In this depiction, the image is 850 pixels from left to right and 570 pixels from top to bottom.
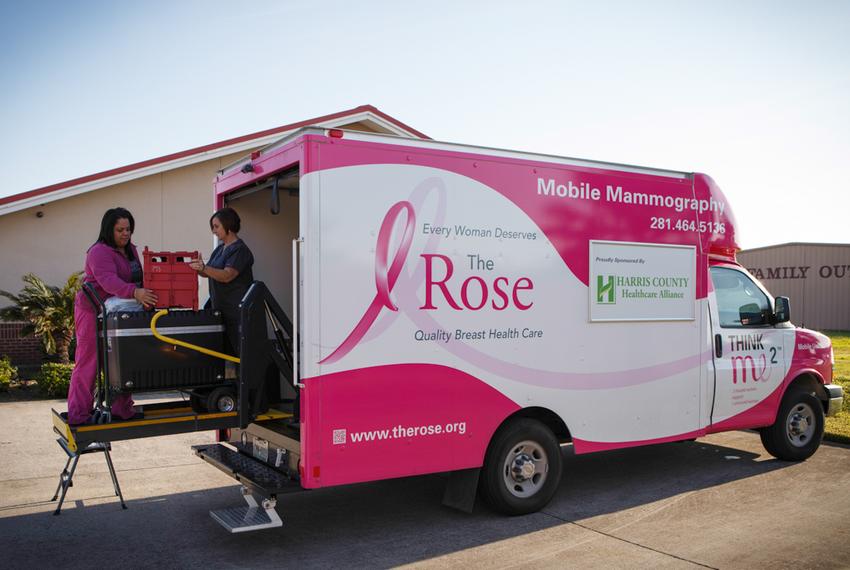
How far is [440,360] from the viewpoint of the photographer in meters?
5.41

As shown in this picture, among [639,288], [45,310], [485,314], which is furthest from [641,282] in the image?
[45,310]

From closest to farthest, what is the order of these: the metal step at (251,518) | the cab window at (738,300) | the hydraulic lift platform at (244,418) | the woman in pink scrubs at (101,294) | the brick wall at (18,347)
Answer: the metal step at (251,518) < the hydraulic lift platform at (244,418) < the woman in pink scrubs at (101,294) < the cab window at (738,300) < the brick wall at (18,347)

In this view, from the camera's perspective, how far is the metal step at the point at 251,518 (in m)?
4.90

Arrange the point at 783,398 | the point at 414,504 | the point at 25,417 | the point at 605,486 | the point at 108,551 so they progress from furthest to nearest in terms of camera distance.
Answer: the point at 25,417 → the point at 783,398 → the point at 605,486 → the point at 414,504 → the point at 108,551

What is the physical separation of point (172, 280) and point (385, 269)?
162 cm

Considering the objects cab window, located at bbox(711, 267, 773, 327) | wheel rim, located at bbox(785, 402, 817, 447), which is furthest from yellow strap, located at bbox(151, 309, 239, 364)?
wheel rim, located at bbox(785, 402, 817, 447)

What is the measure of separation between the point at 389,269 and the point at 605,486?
3224 mm

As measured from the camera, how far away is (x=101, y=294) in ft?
18.7

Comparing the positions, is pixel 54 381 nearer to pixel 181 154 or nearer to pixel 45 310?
pixel 45 310

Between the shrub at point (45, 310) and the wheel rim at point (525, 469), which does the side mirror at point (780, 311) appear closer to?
the wheel rim at point (525, 469)

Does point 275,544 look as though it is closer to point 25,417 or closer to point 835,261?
point 25,417

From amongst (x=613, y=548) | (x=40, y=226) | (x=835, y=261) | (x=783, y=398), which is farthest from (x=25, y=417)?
(x=835, y=261)

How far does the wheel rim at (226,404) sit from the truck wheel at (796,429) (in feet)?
17.5

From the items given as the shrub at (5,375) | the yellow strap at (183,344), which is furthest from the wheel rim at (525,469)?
the shrub at (5,375)
